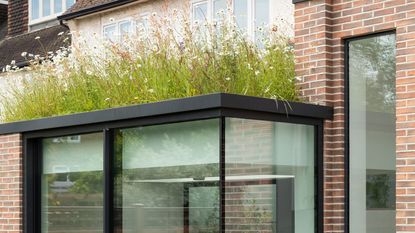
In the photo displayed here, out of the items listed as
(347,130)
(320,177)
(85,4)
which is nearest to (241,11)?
(85,4)

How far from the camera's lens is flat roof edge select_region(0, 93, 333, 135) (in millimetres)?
8516

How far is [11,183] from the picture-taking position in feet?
39.6

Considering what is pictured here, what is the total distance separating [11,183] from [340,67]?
17.3 ft

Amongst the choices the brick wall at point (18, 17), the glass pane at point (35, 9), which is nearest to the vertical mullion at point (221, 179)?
the glass pane at point (35, 9)

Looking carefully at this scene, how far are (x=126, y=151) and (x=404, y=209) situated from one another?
340 cm

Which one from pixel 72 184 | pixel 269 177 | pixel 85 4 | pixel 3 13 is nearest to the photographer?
pixel 269 177

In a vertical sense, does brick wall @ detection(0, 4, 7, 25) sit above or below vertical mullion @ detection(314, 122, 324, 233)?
above

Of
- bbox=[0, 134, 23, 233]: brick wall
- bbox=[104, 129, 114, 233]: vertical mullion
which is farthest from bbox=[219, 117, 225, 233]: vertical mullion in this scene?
bbox=[0, 134, 23, 233]: brick wall

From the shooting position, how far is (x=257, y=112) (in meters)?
8.84

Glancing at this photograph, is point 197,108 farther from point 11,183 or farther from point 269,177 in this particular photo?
point 11,183

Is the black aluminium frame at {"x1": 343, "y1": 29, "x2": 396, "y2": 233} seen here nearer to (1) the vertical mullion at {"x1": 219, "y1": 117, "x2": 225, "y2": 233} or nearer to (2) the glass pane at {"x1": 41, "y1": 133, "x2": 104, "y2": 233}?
(1) the vertical mullion at {"x1": 219, "y1": 117, "x2": 225, "y2": 233}

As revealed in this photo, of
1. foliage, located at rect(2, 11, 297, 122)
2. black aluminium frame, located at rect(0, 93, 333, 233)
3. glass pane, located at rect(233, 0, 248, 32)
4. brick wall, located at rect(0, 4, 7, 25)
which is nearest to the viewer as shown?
black aluminium frame, located at rect(0, 93, 333, 233)

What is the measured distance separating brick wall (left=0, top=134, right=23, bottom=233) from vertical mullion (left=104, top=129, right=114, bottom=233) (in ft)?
7.08

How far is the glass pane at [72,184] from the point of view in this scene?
1054 centimetres
